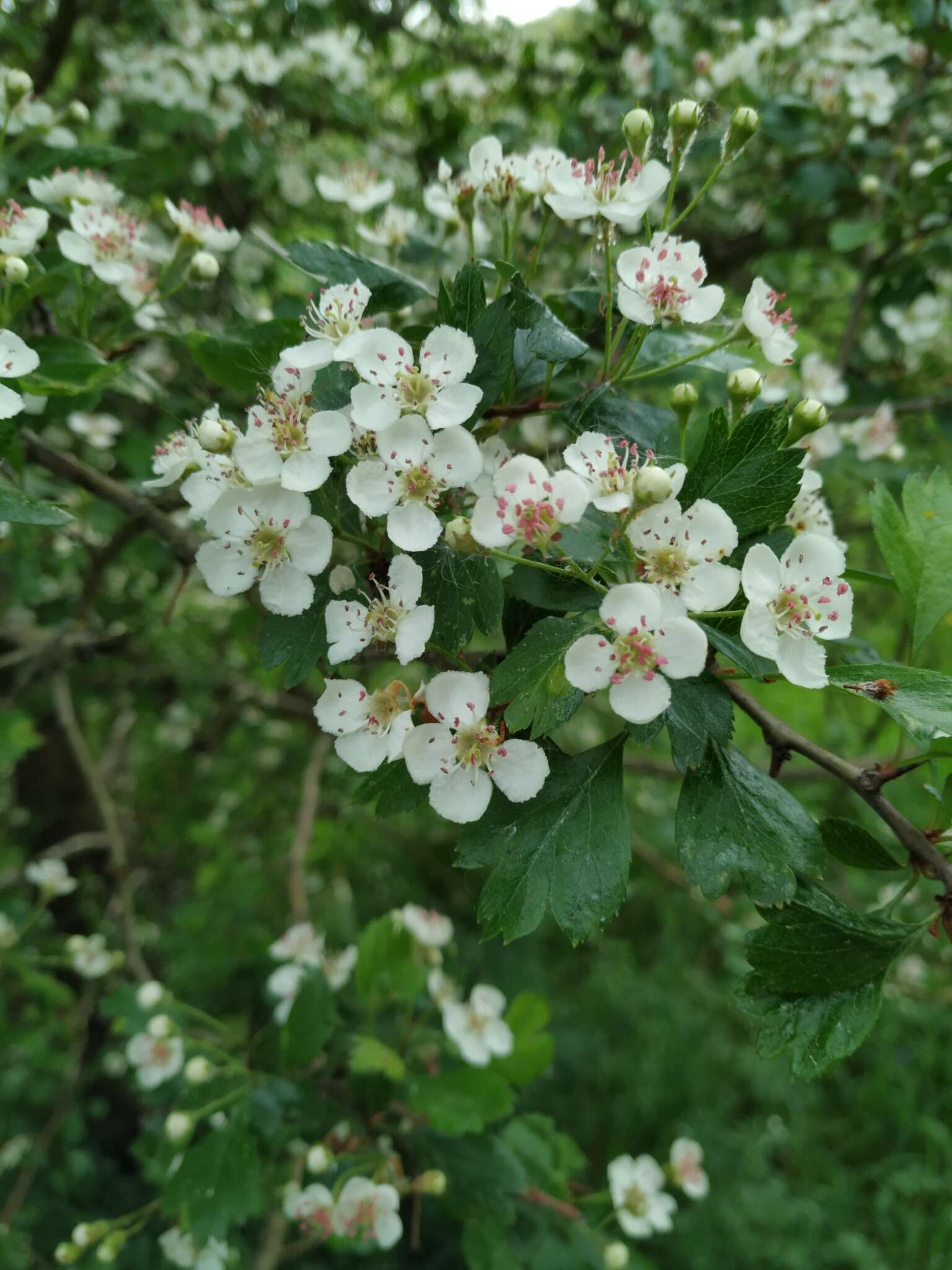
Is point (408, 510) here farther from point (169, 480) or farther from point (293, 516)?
point (169, 480)

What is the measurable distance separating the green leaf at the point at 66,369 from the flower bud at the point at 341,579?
38cm

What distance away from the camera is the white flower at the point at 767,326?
33.4 inches

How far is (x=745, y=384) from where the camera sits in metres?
0.80

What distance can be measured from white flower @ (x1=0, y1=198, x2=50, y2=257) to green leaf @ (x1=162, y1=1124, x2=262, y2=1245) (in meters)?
1.13

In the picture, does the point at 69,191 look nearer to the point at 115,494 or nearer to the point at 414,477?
the point at 115,494

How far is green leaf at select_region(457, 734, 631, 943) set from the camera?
2.28 ft

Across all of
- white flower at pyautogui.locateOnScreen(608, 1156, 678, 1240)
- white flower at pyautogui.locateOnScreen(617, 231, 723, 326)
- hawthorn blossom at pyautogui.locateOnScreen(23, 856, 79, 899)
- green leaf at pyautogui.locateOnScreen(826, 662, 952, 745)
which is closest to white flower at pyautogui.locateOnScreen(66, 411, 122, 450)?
hawthorn blossom at pyautogui.locateOnScreen(23, 856, 79, 899)

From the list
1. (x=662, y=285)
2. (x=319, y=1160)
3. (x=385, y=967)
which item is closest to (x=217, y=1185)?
(x=319, y=1160)

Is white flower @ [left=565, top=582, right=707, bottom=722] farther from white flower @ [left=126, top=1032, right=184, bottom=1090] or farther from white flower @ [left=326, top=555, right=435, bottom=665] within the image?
white flower @ [left=126, top=1032, right=184, bottom=1090]

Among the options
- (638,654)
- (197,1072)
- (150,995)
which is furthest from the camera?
(150,995)

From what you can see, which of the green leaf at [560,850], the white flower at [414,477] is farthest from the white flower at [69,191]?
the green leaf at [560,850]

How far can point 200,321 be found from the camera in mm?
1934

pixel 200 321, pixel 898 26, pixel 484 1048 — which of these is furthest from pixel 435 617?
pixel 898 26

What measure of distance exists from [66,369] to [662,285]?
2.08ft
